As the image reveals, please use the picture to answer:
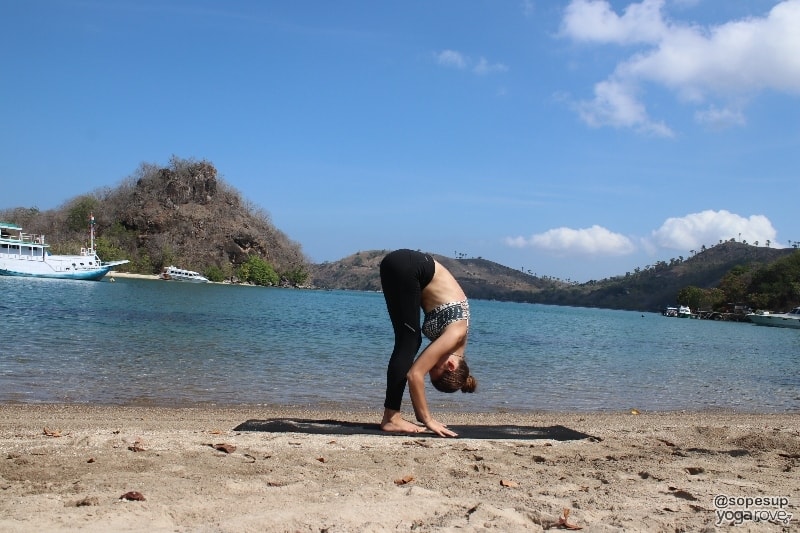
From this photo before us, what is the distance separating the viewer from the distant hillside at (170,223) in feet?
400

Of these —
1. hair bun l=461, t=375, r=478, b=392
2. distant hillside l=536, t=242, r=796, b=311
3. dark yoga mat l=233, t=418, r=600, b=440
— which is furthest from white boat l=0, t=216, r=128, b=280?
A: distant hillside l=536, t=242, r=796, b=311

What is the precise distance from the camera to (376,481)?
14.7ft

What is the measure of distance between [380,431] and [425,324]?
120cm

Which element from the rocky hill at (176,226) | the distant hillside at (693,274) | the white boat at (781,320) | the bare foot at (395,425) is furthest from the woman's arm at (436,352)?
the distant hillside at (693,274)

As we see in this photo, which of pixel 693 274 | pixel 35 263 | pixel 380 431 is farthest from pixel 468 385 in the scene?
pixel 693 274

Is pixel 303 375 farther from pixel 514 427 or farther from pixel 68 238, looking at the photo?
pixel 68 238

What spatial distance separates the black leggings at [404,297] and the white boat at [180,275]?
118 m

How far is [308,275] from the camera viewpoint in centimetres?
16150

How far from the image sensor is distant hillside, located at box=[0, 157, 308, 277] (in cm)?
12181

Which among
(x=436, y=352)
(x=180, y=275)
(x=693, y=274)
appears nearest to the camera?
(x=436, y=352)

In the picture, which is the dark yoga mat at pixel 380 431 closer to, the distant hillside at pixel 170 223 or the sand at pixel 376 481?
the sand at pixel 376 481

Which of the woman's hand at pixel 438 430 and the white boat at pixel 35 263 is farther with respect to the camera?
the white boat at pixel 35 263

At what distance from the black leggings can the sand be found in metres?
0.68

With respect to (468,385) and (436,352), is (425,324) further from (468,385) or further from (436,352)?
(468,385)
